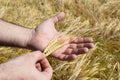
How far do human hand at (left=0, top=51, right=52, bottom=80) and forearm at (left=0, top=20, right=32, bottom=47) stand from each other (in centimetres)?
33

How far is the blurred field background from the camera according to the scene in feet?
8.31

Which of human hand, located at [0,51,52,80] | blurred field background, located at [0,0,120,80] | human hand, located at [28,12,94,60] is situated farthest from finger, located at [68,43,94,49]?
human hand, located at [0,51,52,80]

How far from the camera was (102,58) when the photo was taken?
105 inches

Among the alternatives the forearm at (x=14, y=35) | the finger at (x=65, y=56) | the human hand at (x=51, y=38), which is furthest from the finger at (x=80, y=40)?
the forearm at (x=14, y=35)

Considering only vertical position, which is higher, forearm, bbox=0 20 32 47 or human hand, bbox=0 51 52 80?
forearm, bbox=0 20 32 47

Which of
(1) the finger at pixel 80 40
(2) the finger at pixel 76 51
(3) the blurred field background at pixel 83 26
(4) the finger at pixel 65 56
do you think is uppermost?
(1) the finger at pixel 80 40

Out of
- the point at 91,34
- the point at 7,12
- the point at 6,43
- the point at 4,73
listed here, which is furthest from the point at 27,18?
the point at 4,73

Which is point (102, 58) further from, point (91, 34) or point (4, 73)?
point (4, 73)

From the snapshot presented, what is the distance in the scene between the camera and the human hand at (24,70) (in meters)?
1.96

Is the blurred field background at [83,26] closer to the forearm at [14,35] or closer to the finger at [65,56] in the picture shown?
the finger at [65,56]

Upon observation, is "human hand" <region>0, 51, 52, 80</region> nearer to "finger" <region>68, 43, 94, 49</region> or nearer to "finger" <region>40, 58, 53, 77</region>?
"finger" <region>40, 58, 53, 77</region>

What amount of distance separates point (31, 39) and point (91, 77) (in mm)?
479

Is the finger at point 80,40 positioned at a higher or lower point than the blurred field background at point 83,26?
higher

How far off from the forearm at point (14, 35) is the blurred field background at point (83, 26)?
32cm
